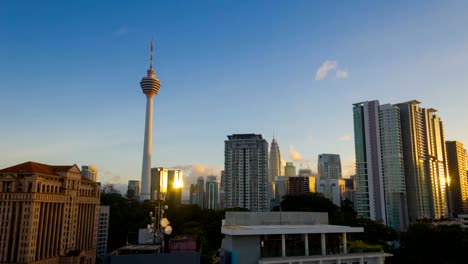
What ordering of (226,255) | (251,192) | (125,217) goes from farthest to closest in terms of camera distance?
(251,192) → (125,217) → (226,255)

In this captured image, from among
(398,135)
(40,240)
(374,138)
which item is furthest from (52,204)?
(398,135)

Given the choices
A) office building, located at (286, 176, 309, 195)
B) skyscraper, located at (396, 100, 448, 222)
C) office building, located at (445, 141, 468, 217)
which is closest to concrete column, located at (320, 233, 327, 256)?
skyscraper, located at (396, 100, 448, 222)

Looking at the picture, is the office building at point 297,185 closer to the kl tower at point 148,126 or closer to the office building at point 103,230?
the kl tower at point 148,126

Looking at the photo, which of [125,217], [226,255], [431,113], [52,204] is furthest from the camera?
[431,113]

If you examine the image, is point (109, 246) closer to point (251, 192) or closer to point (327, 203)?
point (327, 203)

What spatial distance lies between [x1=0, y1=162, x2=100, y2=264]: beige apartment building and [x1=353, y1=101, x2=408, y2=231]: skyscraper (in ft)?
205

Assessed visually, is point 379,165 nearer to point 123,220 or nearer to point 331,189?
point 123,220

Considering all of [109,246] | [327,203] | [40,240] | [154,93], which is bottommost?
[109,246]

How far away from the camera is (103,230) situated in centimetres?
7131

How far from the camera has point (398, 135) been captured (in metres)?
83.4

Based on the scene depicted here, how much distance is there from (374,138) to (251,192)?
5203cm

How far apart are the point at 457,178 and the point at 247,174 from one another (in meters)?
80.5

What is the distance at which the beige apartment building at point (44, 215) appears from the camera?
45.7 metres

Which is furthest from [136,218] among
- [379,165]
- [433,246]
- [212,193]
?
[212,193]
